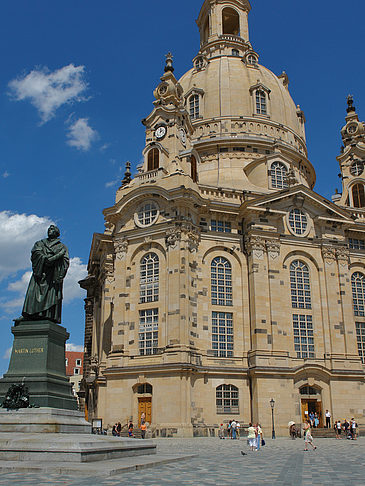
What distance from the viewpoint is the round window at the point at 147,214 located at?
45.7 meters

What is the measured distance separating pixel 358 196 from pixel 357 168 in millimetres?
3567

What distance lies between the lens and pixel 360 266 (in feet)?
166

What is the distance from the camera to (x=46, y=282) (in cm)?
1906

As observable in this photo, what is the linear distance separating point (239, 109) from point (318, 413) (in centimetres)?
3507

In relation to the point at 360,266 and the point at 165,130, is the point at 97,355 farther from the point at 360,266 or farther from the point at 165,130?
the point at 360,266

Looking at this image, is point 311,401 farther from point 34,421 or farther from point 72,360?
point 72,360

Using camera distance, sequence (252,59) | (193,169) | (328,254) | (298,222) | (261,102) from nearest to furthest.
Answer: (328,254)
(298,222)
(193,169)
(261,102)
(252,59)

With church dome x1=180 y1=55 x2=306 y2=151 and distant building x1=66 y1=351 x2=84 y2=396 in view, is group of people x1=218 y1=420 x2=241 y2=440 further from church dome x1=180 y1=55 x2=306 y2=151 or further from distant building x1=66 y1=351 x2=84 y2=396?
distant building x1=66 y1=351 x2=84 y2=396

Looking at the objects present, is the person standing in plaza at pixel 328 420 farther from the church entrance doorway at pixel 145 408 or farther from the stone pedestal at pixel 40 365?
the stone pedestal at pixel 40 365

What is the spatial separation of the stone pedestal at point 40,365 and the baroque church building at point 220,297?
2212 centimetres

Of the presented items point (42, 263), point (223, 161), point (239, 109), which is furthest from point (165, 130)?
point (42, 263)

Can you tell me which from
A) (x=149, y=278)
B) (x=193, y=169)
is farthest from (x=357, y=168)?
(x=149, y=278)

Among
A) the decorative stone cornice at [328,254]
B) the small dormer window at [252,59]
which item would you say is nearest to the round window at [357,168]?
the decorative stone cornice at [328,254]

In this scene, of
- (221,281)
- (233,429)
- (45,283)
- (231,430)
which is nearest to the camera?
(45,283)
